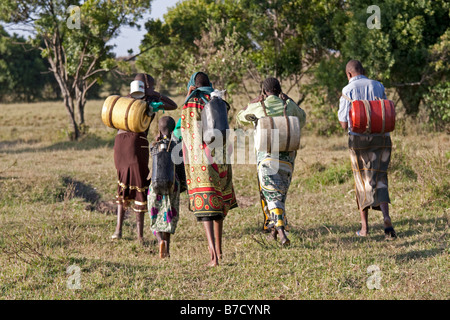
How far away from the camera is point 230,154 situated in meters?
5.47

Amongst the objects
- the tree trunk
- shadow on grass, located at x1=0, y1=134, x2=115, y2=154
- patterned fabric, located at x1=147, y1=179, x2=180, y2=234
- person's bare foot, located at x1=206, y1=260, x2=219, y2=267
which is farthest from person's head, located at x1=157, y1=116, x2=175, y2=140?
the tree trunk

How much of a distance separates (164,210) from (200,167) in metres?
0.78

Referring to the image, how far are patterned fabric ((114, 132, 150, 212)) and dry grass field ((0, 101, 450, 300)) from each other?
53 cm

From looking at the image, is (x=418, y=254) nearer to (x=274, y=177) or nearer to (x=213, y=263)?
(x=274, y=177)

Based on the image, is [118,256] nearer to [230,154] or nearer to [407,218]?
[230,154]

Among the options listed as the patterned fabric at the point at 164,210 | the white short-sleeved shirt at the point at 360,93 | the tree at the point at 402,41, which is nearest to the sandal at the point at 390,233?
the white short-sleeved shirt at the point at 360,93

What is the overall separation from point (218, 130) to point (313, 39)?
11031 millimetres

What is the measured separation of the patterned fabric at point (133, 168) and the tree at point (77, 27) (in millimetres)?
9506

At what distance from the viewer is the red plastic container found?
598 cm

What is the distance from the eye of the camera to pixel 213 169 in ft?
17.6

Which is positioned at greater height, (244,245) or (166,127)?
(166,127)
